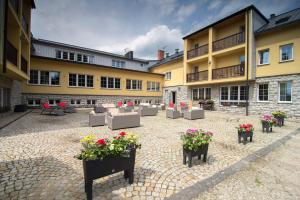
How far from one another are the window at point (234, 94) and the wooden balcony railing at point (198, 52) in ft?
17.2

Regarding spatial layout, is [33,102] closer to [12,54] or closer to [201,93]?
[12,54]

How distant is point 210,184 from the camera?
294cm

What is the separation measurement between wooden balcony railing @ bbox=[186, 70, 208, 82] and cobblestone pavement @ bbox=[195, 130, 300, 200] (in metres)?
14.1

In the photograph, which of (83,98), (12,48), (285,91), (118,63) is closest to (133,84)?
A: (118,63)

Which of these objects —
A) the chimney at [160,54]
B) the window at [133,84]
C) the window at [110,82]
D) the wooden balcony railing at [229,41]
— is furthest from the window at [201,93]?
the chimney at [160,54]

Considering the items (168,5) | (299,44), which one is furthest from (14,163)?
(299,44)

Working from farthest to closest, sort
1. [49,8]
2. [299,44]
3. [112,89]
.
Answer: [112,89], [299,44], [49,8]

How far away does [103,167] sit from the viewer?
248 centimetres

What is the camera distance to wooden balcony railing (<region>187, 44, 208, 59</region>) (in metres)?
17.5

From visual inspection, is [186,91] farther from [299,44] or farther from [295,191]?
[295,191]

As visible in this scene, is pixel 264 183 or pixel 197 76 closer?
pixel 264 183

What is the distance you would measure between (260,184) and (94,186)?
11.4ft

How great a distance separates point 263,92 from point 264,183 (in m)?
13.1

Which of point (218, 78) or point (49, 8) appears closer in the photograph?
point (49, 8)
